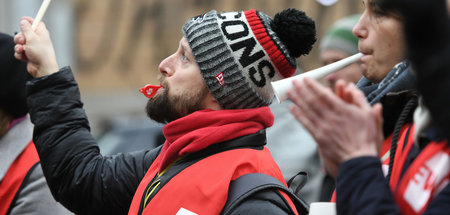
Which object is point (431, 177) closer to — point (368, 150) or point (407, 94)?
point (368, 150)

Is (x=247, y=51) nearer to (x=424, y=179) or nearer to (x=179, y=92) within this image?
(x=179, y=92)

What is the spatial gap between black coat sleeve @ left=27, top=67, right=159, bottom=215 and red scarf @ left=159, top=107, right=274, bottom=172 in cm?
24

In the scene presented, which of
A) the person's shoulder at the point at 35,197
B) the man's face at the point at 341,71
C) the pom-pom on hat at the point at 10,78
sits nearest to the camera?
the person's shoulder at the point at 35,197

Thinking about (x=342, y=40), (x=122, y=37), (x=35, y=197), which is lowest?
(x=122, y=37)

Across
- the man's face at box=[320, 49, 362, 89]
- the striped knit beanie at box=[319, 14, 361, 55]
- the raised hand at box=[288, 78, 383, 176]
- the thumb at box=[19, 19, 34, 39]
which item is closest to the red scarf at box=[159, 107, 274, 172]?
the thumb at box=[19, 19, 34, 39]

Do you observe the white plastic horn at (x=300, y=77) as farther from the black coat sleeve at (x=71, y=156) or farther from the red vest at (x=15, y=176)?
the red vest at (x=15, y=176)

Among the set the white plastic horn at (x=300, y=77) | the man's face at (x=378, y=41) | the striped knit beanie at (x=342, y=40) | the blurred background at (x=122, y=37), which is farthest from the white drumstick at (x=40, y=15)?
the blurred background at (x=122, y=37)

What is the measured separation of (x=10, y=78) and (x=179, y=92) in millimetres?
863

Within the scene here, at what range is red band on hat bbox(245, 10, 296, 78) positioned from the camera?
229 centimetres

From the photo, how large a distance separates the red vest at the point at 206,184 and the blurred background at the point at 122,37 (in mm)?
13867

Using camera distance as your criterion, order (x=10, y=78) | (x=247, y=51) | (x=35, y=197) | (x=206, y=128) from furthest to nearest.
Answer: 1. (x=10, y=78)
2. (x=35, y=197)
3. (x=247, y=51)
4. (x=206, y=128)

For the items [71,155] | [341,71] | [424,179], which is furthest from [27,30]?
[341,71]

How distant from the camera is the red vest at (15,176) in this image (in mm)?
2631

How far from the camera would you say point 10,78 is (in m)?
2.79
